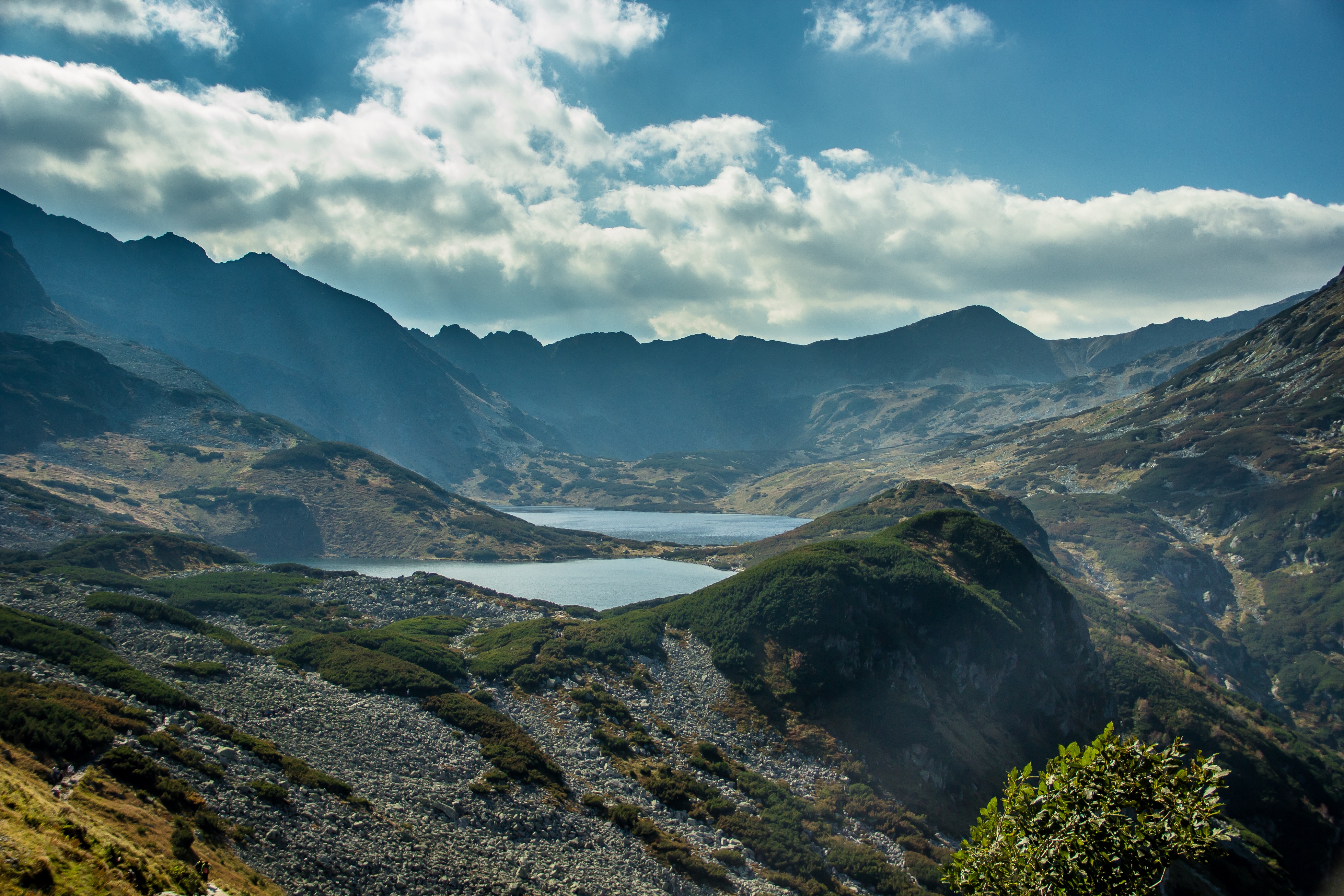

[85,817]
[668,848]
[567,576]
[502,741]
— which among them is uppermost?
[85,817]

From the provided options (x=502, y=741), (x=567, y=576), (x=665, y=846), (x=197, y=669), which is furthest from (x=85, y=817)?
(x=567, y=576)

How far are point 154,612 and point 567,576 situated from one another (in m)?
114

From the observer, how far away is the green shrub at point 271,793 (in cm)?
3466

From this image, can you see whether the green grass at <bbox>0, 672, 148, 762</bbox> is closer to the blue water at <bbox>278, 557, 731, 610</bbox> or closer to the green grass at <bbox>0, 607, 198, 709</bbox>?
the green grass at <bbox>0, 607, 198, 709</bbox>

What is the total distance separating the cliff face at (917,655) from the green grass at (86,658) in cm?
4912

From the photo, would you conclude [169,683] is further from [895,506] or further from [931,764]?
[895,506]

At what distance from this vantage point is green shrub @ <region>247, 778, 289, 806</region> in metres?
34.7

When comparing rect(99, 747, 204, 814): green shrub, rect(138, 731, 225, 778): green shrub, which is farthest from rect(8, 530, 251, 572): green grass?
rect(99, 747, 204, 814): green shrub

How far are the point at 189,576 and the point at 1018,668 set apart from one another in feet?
409

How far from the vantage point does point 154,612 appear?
64188 mm

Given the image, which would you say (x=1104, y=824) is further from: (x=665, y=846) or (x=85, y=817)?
(x=85, y=817)

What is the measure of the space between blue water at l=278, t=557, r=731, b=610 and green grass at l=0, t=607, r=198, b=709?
82606mm

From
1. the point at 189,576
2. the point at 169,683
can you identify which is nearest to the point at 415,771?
the point at 169,683

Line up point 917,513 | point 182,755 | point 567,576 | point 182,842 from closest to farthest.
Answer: point 182,842 < point 182,755 < point 917,513 < point 567,576
